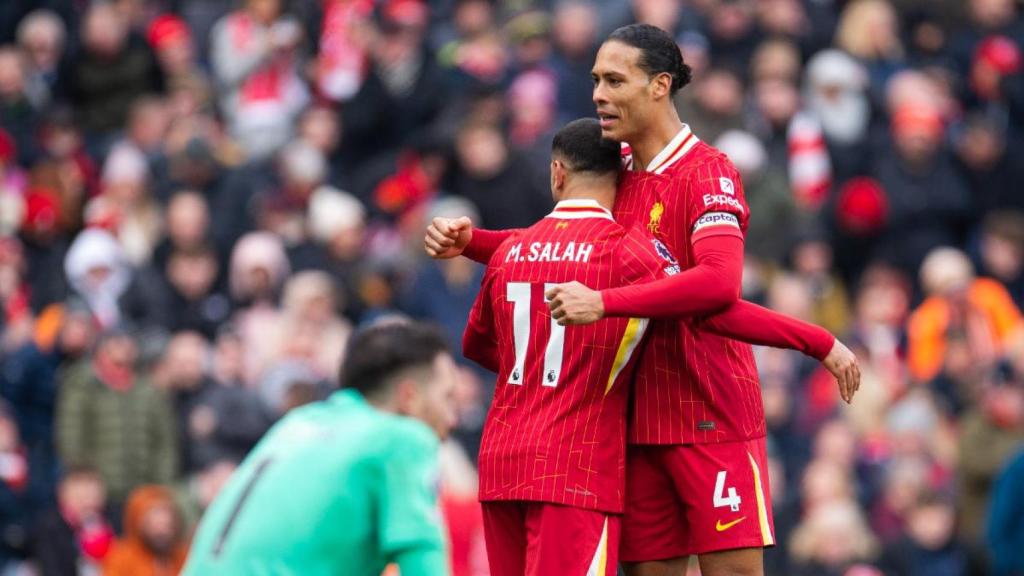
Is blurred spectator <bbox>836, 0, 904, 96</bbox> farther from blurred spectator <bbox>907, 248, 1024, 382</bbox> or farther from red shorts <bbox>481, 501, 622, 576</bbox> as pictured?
red shorts <bbox>481, 501, 622, 576</bbox>

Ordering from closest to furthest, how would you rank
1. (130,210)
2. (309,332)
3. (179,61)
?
(309,332), (130,210), (179,61)

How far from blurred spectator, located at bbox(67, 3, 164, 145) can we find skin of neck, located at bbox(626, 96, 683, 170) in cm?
1312

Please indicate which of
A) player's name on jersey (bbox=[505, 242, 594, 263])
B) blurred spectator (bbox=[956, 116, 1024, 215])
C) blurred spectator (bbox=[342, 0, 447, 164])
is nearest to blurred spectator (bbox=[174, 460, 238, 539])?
blurred spectator (bbox=[342, 0, 447, 164])

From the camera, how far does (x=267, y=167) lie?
60.7 feet

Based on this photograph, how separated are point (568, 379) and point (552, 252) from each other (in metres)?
0.49

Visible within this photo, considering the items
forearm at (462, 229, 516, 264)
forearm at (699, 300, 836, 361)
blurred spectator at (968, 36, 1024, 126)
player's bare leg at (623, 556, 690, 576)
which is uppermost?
blurred spectator at (968, 36, 1024, 126)

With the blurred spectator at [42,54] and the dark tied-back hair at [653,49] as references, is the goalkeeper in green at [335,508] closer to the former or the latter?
the dark tied-back hair at [653,49]

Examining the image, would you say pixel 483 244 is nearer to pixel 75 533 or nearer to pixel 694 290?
pixel 694 290

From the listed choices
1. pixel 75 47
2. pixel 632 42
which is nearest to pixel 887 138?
pixel 75 47

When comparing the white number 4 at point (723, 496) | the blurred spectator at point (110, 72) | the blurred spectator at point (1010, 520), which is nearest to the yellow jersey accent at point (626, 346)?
the white number 4 at point (723, 496)

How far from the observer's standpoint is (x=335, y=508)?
22.0ft

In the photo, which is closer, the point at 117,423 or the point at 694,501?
the point at 694,501

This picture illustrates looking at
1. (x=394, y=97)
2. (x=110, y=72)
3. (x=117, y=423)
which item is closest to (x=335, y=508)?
(x=117, y=423)

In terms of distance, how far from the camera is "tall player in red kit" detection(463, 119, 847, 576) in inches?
311
